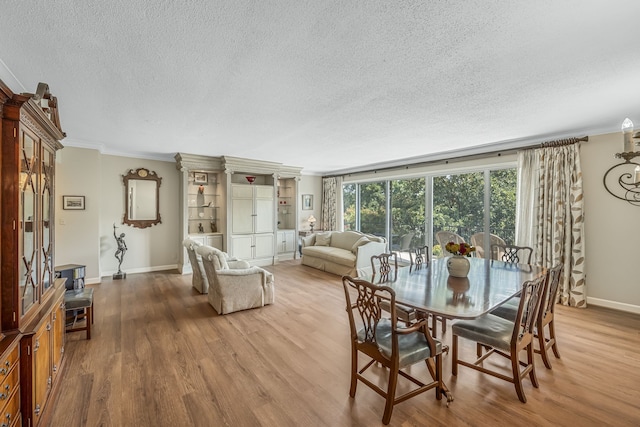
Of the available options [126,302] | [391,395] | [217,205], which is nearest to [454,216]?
[391,395]

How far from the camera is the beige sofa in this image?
5.50m

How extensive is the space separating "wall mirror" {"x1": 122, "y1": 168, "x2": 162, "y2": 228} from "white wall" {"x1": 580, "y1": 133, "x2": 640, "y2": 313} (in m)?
7.57

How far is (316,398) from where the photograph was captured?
207cm

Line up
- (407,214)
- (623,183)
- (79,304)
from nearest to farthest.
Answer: (79,304), (623,183), (407,214)

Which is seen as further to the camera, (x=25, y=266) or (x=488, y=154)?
(x=488, y=154)

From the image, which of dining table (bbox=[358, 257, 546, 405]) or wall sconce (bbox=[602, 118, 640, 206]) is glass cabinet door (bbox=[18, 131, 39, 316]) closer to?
dining table (bbox=[358, 257, 546, 405])

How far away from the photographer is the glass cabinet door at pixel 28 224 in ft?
5.36

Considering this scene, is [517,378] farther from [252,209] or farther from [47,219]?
[252,209]

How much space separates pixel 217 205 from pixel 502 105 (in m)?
5.79

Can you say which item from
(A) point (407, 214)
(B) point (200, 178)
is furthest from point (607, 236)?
(B) point (200, 178)

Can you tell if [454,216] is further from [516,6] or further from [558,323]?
[516,6]

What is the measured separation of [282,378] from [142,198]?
16.8 ft

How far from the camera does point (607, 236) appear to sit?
377 cm

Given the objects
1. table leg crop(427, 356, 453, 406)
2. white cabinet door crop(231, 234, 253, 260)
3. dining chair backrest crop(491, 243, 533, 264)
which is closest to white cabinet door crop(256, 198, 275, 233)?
white cabinet door crop(231, 234, 253, 260)
